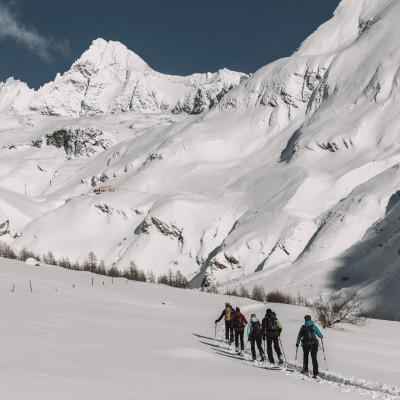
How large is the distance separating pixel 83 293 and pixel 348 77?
15428 cm

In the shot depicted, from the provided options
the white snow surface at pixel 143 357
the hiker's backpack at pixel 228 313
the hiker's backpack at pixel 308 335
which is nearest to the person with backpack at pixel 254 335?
the white snow surface at pixel 143 357

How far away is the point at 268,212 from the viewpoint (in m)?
127

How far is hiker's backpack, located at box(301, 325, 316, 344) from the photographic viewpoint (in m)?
18.9

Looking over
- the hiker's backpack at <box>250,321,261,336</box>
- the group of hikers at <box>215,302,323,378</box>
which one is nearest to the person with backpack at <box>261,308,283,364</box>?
the group of hikers at <box>215,302,323,378</box>

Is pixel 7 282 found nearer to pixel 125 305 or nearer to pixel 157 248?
pixel 125 305

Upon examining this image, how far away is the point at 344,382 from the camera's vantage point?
1809cm

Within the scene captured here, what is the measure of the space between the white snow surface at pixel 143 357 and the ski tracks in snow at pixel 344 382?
41 mm

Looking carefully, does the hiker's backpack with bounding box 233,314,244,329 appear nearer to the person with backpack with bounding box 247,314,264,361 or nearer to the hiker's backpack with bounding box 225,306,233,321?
the hiker's backpack with bounding box 225,306,233,321

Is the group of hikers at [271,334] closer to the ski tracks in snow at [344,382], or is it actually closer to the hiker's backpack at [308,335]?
the hiker's backpack at [308,335]

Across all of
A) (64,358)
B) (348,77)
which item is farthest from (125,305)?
(348,77)

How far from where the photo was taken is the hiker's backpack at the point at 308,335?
1888cm

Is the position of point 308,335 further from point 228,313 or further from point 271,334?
point 228,313

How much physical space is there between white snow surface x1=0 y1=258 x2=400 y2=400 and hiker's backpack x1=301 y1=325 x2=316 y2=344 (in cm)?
122

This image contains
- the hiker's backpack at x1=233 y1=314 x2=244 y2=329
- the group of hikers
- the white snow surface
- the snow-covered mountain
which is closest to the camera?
the white snow surface
